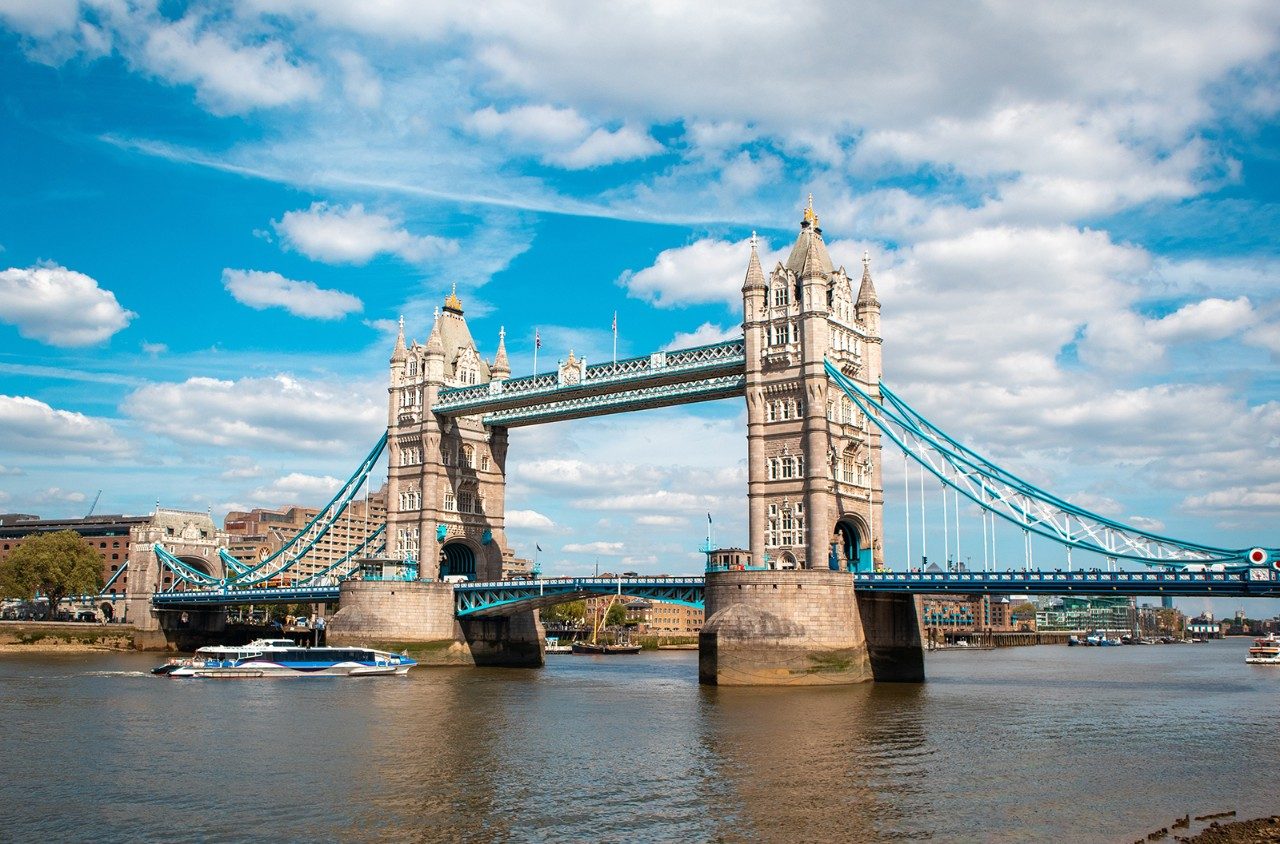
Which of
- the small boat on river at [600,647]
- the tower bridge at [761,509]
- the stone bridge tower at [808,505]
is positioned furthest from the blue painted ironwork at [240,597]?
the stone bridge tower at [808,505]

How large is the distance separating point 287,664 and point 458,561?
23.6 m

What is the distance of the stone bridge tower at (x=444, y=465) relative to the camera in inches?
3701

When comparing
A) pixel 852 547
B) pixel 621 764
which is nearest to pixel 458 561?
pixel 852 547

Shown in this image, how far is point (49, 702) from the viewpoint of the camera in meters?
53.5

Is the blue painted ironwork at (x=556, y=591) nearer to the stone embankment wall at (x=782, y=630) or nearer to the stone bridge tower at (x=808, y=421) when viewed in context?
the stone bridge tower at (x=808, y=421)

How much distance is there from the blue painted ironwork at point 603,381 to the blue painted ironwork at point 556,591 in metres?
13.9

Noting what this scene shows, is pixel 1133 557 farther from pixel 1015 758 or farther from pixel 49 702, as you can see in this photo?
pixel 49 702

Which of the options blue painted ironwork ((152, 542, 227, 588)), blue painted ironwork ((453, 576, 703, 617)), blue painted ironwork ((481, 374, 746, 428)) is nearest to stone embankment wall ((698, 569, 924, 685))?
blue painted ironwork ((453, 576, 703, 617))

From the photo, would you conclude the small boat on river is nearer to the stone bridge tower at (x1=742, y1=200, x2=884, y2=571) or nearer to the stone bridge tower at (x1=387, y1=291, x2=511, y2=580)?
the stone bridge tower at (x1=387, y1=291, x2=511, y2=580)

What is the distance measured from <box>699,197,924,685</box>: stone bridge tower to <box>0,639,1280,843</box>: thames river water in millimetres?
3069

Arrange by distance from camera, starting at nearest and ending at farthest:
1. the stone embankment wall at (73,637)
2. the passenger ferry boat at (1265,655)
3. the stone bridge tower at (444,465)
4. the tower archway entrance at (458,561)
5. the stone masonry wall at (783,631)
A: the stone masonry wall at (783,631) < the stone bridge tower at (444,465) < the tower archway entrance at (458,561) < the stone embankment wall at (73,637) < the passenger ferry boat at (1265,655)

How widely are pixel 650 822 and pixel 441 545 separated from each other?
226ft

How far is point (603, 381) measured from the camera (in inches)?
3258

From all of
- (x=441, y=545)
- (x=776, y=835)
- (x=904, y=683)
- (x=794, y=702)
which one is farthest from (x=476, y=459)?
(x=776, y=835)
